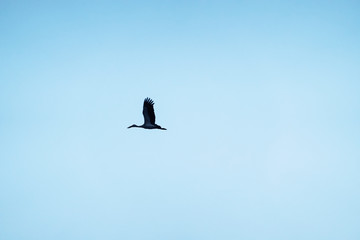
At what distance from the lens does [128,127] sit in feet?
131

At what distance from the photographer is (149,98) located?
1401 inches

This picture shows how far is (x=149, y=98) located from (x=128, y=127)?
5.46 m

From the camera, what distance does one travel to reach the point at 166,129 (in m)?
37.7

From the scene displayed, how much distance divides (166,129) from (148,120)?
69.8 inches

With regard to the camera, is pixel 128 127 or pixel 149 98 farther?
pixel 128 127

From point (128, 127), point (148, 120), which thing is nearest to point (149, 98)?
point (148, 120)

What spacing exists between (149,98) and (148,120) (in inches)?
91.2

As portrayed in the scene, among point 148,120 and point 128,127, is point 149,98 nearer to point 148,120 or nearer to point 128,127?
point 148,120

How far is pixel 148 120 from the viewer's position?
37.1 metres

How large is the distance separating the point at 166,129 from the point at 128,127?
416cm

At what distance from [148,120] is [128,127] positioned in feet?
11.8

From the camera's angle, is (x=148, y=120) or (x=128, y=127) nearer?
(x=148, y=120)
